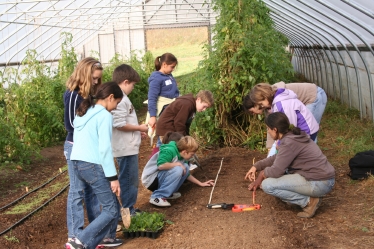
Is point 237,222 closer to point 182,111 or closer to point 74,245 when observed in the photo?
point 74,245

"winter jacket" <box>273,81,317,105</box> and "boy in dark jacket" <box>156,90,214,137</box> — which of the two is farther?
"winter jacket" <box>273,81,317,105</box>

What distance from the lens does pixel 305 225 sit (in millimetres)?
4680

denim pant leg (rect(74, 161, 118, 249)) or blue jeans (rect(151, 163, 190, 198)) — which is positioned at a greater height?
denim pant leg (rect(74, 161, 118, 249))

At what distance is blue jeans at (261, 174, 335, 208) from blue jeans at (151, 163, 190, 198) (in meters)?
1.01

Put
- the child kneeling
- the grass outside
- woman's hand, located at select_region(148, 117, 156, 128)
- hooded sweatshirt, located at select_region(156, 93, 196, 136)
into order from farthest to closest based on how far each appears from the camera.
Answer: the grass outside < woman's hand, located at select_region(148, 117, 156, 128) < hooded sweatshirt, located at select_region(156, 93, 196, 136) < the child kneeling

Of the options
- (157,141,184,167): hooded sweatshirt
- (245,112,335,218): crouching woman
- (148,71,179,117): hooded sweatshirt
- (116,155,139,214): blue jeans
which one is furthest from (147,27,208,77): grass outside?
(245,112,335,218): crouching woman

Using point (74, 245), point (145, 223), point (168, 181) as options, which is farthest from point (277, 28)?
point (74, 245)

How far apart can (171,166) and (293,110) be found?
1359 millimetres

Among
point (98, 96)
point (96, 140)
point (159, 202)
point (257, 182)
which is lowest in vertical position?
point (159, 202)

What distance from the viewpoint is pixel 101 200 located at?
4.19m

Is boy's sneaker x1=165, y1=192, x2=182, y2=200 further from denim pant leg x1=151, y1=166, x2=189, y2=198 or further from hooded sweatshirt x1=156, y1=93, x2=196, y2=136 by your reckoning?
hooded sweatshirt x1=156, y1=93, x2=196, y2=136

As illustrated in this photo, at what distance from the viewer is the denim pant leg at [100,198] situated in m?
4.13

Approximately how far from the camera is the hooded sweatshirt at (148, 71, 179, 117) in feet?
21.4

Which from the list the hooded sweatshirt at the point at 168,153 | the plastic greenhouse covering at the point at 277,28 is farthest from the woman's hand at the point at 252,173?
the plastic greenhouse covering at the point at 277,28
